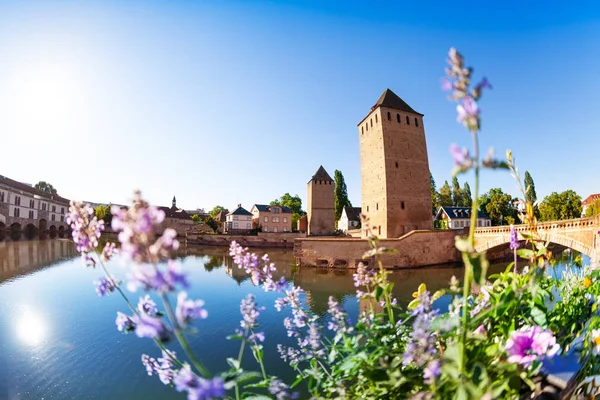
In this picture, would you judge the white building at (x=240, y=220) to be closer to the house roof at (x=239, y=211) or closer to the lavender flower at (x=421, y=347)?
the house roof at (x=239, y=211)

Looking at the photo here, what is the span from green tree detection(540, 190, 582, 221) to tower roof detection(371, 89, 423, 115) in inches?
905

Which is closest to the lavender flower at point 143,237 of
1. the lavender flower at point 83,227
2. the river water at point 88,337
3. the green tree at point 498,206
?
the river water at point 88,337

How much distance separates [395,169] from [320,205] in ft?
74.0

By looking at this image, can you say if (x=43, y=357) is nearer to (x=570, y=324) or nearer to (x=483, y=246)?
(x=570, y=324)

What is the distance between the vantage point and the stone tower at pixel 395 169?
2780 cm

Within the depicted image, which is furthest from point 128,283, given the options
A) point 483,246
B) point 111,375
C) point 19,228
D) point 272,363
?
point 19,228

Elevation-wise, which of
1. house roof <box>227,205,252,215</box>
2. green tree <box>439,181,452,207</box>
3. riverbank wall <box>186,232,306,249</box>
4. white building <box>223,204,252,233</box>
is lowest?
riverbank wall <box>186,232,306,249</box>

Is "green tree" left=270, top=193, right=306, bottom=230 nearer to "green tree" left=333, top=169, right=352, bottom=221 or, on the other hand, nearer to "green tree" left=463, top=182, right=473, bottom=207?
"green tree" left=333, top=169, right=352, bottom=221

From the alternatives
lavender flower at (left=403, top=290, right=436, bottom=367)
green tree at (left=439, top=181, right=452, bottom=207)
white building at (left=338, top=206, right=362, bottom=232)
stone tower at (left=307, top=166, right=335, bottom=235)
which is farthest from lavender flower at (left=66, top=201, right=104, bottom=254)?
green tree at (left=439, top=181, right=452, bottom=207)

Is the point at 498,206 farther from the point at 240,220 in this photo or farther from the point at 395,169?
the point at 240,220

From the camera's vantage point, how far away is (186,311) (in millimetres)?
1008

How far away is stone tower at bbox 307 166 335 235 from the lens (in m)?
49.1

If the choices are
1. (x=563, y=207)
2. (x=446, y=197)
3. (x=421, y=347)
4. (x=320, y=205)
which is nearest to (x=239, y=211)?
(x=320, y=205)

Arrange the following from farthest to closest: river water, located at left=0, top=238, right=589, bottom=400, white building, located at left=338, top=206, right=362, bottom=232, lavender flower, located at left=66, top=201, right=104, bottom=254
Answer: white building, located at left=338, top=206, right=362, bottom=232 < river water, located at left=0, top=238, right=589, bottom=400 < lavender flower, located at left=66, top=201, right=104, bottom=254
